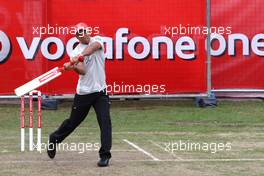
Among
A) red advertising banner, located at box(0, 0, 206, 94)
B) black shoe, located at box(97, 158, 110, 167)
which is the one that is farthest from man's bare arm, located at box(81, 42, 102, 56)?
red advertising banner, located at box(0, 0, 206, 94)

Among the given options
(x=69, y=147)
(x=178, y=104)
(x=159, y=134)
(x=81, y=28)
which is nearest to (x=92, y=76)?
(x=81, y=28)

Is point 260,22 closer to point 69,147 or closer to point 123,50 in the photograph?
point 123,50

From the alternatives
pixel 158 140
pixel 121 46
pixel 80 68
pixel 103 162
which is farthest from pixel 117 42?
pixel 103 162

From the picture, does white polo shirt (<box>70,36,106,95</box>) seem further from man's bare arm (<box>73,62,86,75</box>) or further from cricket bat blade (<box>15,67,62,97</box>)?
cricket bat blade (<box>15,67,62,97</box>)

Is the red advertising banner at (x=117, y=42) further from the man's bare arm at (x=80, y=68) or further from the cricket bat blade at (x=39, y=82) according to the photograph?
the man's bare arm at (x=80, y=68)

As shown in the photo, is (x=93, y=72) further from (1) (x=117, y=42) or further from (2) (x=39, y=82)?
(1) (x=117, y=42)

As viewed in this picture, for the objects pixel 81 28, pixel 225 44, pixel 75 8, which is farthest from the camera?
pixel 225 44

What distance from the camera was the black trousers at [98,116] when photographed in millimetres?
9599

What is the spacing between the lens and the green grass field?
9.39m

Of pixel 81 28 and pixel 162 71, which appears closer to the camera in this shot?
pixel 81 28

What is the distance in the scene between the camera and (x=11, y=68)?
53.7 feet

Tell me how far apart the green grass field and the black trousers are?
1.00ft

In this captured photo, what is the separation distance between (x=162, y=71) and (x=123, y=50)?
100 cm

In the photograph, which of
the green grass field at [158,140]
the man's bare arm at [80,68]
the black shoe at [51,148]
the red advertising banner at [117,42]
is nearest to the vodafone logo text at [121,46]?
the red advertising banner at [117,42]
